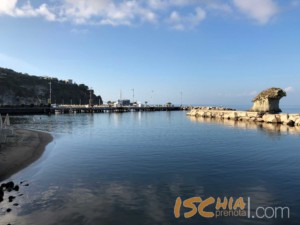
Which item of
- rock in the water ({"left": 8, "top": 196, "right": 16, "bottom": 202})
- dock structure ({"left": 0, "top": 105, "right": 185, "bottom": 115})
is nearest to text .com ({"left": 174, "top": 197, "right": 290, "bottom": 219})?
rock in the water ({"left": 8, "top": 196, "right": 16, "bottom": 202})

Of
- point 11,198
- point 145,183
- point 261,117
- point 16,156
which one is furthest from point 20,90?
point 145,183

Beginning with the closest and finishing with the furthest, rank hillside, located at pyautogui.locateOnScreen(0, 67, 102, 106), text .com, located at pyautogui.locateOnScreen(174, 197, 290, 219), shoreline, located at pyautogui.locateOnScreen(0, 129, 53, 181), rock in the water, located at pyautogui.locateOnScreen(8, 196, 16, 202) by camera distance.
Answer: text .com, located at pyautogui.locateOnScreen(174, 197, 290, 219), rock in the water, located at pyautogui.locateOnScreen(8, 196, 16, 202), shoreline, located at pyautogui.locateOnScreen(0, 129, 53, 181), hillside, located at pyautogui.locateOnScreen(0, 67, 102, 106)

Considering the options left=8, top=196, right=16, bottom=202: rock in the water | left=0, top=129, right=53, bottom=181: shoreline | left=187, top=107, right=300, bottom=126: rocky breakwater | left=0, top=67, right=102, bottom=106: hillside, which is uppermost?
left=0, top=67, right=102, bottom=106: hillside

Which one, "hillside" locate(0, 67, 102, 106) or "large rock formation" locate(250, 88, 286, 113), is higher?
"hillside" locate(0, 67, 102, 106)

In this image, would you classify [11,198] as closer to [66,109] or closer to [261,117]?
[261,117]

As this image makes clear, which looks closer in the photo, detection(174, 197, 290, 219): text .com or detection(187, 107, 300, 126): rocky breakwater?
detection(174, 197, 290, 219): text .com

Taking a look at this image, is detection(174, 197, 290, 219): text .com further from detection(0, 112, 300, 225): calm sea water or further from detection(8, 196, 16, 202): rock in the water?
detection(8, 196, 16, 202): rock in the water

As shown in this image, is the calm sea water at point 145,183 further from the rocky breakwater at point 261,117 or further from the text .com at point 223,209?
the rocky breakwater at point 261,117

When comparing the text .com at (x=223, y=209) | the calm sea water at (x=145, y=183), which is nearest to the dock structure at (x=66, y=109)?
the calm sea water at (x=145, y=183)

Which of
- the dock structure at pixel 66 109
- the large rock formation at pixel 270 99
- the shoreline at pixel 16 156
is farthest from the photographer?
the dock structure at pixel 66 109

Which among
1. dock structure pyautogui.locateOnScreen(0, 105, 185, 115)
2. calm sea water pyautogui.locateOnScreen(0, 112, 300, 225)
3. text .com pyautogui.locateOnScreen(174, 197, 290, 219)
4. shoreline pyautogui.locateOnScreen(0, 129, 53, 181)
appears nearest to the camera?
calm sea water pyautogui.locateOnScreen(0, 112, 300, 225)

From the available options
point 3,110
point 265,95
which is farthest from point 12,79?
point 265,95

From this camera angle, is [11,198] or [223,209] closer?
[223,209]

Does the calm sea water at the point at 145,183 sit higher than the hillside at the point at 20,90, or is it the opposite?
the hillside at the point at 20,90
